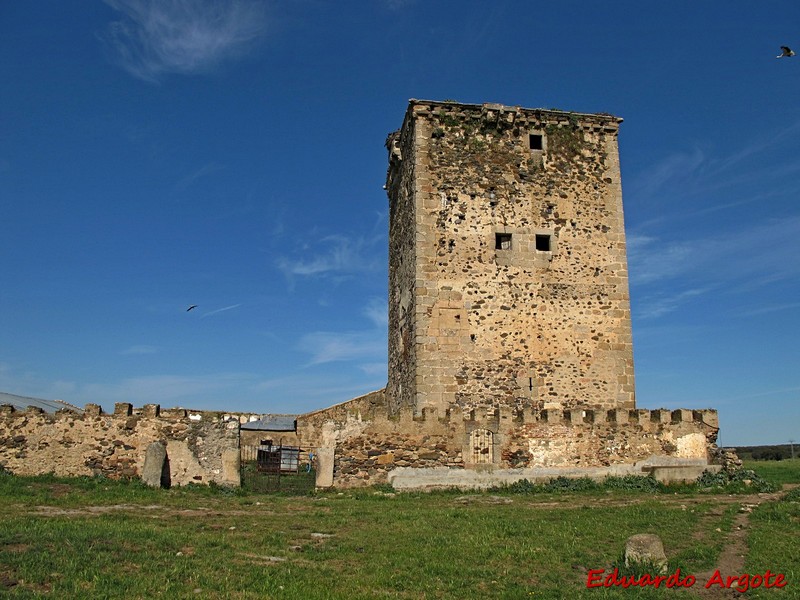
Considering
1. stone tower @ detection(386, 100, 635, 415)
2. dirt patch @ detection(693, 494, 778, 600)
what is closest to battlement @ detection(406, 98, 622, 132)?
stone tower @ detection(386, 100, 635, 415)

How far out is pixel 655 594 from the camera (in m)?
6.62

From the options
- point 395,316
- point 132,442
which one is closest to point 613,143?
point 395,316

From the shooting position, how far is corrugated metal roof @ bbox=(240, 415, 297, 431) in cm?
2831

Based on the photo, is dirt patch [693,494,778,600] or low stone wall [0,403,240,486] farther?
low stone wall [0,403,240,486]

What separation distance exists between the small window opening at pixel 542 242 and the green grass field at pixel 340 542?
27.5ft

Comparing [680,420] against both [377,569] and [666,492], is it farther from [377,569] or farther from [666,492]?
[377,569]

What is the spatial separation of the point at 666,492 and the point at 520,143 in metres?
11.1

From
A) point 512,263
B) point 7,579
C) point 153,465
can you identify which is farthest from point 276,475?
point 7,579

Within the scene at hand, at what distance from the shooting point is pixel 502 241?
65.2ft

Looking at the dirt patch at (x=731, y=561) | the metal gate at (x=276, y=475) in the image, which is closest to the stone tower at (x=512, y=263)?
the metal gate at (x=276, y=475)

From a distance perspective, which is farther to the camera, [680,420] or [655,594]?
[680,420]

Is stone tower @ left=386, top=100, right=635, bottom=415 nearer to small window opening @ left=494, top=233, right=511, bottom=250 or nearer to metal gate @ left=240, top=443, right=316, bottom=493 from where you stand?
small window opening @ left=494, top=233, right=511, bottom=250

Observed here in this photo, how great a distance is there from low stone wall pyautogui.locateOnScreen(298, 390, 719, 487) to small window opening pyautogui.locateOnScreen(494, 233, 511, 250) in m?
5.47

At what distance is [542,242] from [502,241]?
4.16 feet
